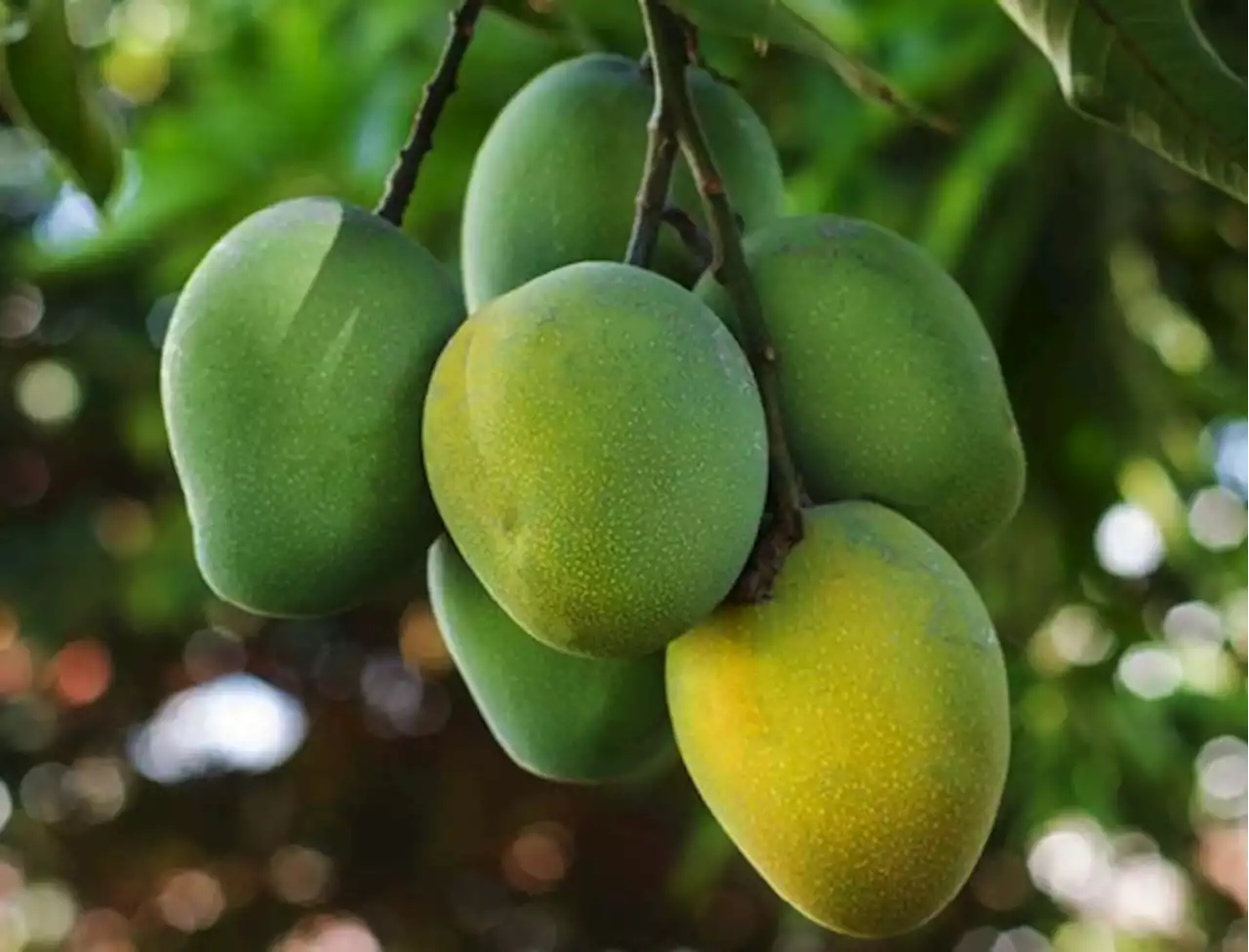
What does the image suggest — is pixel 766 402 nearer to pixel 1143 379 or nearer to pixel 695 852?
pixel 1143 379

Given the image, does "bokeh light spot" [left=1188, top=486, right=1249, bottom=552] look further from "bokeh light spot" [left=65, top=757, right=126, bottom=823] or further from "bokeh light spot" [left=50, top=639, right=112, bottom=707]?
"bokeh light spot" [left=65, top=757, right=126, bottom=823]

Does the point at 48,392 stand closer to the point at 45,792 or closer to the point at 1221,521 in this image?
the point at 45,792

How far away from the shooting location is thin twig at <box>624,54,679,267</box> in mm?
709

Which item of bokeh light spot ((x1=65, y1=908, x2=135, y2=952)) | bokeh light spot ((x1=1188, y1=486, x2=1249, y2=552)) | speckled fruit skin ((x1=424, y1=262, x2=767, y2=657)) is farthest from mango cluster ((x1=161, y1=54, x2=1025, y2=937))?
bokeh light spot ((x1=65, y1=908, x2=135, y2=952))

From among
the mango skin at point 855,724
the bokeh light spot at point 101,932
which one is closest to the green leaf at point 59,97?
the mango skin at point 855,724


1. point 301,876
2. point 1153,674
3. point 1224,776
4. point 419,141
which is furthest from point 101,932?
point 419,141

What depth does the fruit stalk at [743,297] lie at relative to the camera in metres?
0.67

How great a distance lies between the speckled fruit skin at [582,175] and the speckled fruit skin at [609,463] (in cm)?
14

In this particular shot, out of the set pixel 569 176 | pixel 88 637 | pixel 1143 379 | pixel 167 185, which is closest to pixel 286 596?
pixel 569 176

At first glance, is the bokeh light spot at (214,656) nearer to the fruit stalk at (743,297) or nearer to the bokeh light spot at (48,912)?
the bokeh light spot at (48,912)

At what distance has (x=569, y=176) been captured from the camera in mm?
802

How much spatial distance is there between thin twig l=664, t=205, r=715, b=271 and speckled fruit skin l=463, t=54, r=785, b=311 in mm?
13

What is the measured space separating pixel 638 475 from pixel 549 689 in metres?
0.16

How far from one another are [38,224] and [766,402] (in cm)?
240
